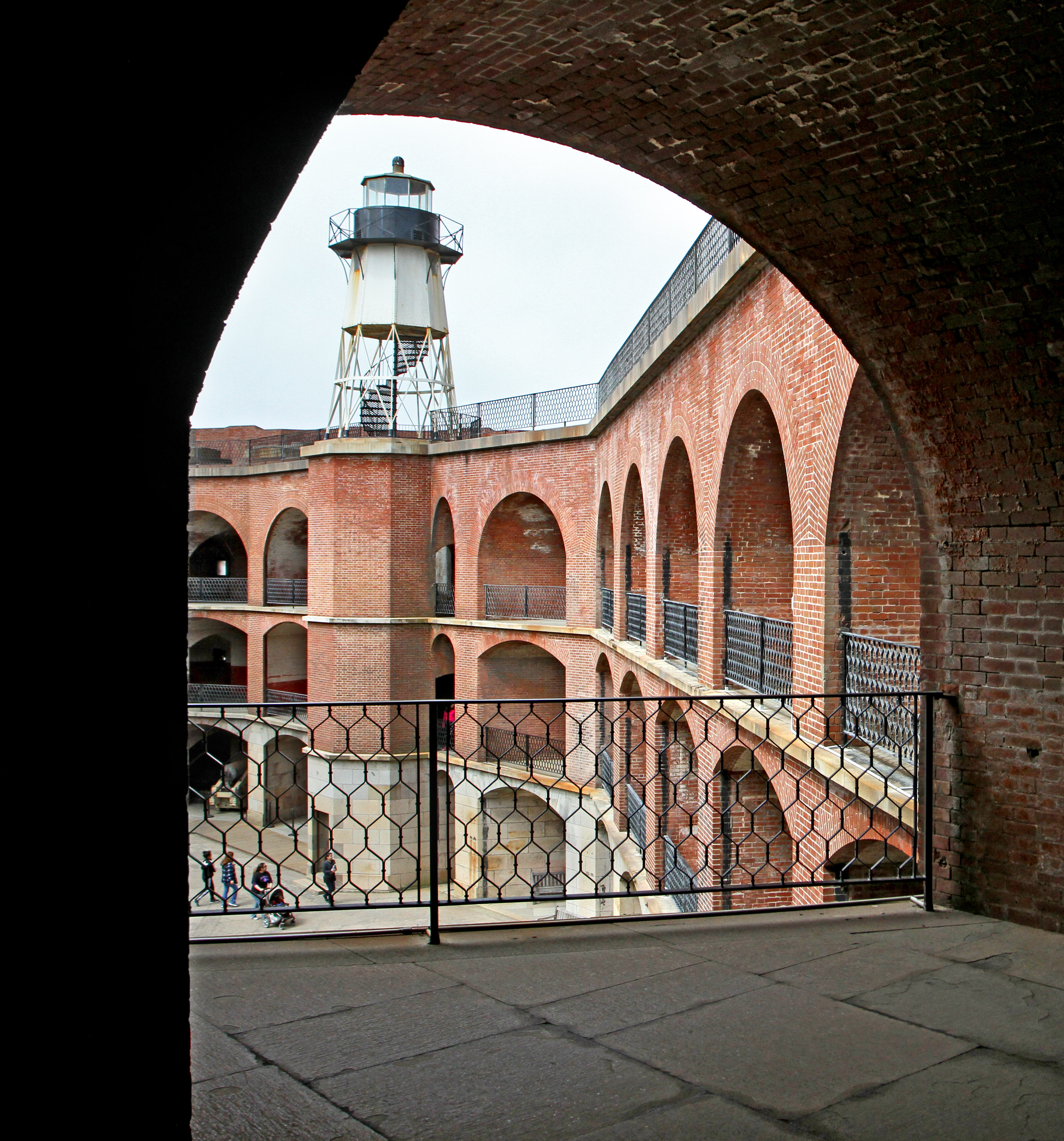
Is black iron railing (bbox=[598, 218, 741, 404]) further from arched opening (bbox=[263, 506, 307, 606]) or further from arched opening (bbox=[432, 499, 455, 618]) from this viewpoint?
arched opening (bbox=[263, 506, 307, 606])

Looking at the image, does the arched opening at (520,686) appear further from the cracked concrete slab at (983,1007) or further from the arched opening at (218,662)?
the cracked concrete slab at (983,1007)

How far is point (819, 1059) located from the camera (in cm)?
303

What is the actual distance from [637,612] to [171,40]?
1477 cm

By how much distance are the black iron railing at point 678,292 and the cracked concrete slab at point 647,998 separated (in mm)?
5394

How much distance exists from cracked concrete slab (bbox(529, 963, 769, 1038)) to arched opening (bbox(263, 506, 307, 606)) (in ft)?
76.3

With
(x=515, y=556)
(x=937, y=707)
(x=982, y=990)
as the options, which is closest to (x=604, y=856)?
(x=515, y=556)

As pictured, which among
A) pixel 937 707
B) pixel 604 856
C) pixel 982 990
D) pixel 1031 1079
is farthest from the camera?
pixel 604 856

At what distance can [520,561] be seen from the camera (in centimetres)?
2241

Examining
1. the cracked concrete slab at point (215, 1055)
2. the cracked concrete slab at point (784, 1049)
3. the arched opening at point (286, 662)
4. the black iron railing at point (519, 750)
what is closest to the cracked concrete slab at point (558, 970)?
the cracked concrete slab at point (784, 1049)

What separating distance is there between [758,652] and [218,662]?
24023 millimetres

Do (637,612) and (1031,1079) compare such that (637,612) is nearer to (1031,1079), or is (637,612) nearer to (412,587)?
(412,587)

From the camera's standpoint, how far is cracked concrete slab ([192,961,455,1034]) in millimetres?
3357

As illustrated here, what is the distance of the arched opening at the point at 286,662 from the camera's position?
2680 cm

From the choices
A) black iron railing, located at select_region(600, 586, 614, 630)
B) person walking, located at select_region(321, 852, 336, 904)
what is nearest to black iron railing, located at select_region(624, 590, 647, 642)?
black iron railing, located at select_region(600, 586, 614, 630)
